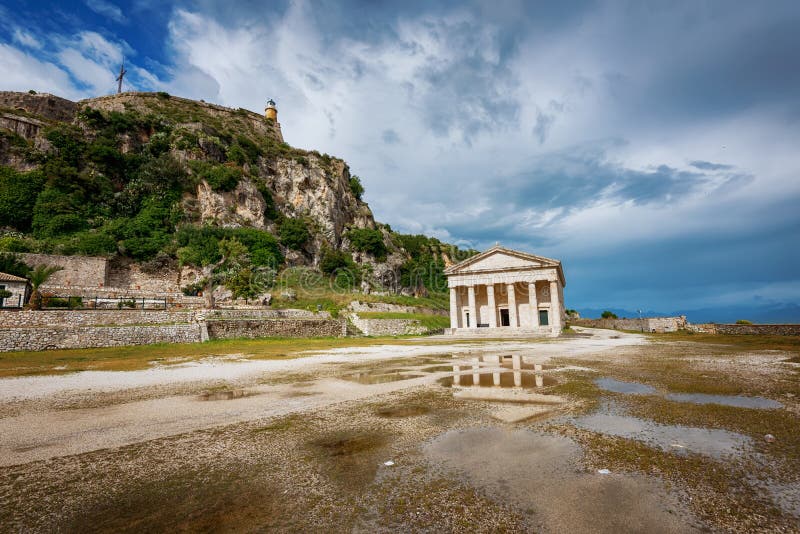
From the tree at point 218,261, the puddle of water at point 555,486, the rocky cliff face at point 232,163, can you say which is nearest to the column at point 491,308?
the rocky cliff face at point 232,163

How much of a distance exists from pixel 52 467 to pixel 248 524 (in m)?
2.84

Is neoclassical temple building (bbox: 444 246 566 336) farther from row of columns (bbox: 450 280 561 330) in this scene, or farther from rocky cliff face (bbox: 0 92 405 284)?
rocky cliff face (bbox: 0 92 405 284)

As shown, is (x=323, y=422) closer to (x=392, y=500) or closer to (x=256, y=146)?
(x=392, y=500)

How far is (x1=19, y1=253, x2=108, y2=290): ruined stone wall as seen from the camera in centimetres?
3422

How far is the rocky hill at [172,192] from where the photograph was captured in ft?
142

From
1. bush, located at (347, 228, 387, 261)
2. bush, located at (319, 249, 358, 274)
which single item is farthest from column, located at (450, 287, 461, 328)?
bush, located at (347, 228, 387, 261)

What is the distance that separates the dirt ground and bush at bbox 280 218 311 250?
167 feet

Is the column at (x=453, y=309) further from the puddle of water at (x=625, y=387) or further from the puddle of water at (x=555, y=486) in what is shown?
the puddle of water at (x=555, y=486)

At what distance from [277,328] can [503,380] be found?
2231 cm

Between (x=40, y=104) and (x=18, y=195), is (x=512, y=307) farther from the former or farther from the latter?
(x=40, y=104)

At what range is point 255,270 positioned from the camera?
47344 mm

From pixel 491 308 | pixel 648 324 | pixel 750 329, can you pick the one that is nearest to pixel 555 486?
pixel 750 329

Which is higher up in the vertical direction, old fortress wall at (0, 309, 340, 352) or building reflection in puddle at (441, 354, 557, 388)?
old fortress wall at (0, 309, 340, 352)

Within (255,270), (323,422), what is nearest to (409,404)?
(323,422)
